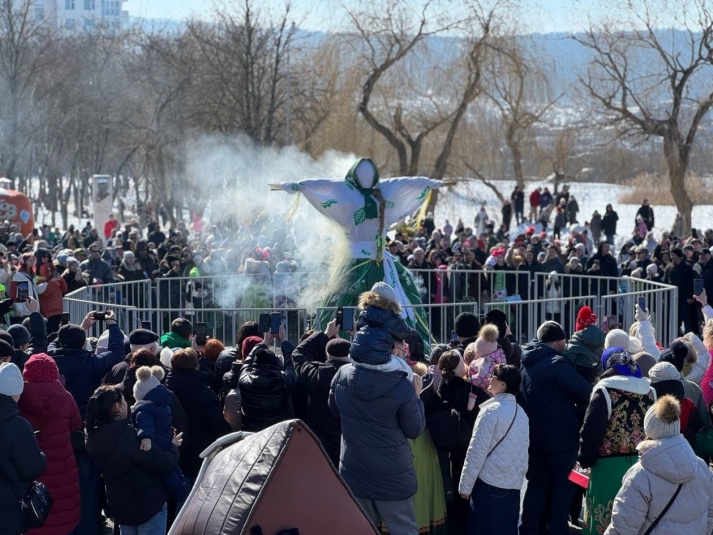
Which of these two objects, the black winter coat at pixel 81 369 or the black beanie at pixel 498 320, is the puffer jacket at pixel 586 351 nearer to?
the black beanie at pixel 498 320

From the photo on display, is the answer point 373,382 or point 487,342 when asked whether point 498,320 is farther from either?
point 373,382

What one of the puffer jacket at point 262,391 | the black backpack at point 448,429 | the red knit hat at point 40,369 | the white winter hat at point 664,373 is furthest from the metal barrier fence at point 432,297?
the red knit hat at point 40,369

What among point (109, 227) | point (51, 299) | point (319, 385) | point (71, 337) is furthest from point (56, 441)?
point (109, 227)

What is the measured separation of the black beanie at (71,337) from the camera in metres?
7.25

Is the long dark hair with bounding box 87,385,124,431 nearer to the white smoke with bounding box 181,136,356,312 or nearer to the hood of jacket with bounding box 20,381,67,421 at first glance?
the hood of jacket with bounding box 20,381,67,421

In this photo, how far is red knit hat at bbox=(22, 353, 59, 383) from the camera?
6414 millimetres

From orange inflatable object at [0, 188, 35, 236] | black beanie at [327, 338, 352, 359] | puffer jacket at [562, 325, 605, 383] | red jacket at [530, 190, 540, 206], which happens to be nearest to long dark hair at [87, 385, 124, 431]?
black beanie at [327, 338, 352, 359]


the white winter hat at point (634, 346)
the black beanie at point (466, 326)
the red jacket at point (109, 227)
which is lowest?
the white winter hat at point (634, 346)

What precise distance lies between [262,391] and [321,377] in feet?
1.30

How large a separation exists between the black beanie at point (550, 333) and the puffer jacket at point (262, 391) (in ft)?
5.61

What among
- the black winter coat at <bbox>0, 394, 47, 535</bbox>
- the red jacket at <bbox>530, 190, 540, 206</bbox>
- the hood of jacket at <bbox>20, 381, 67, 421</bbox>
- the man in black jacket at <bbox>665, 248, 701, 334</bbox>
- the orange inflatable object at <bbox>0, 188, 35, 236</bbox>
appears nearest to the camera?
the black winter coat at <bbox>0, 394, 47, 535</bbox>

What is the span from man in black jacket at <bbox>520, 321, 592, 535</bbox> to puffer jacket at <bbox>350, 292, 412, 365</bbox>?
137 cm

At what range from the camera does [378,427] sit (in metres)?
5.95

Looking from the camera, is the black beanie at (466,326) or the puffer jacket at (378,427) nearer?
the puffer jacket at (378,427)
